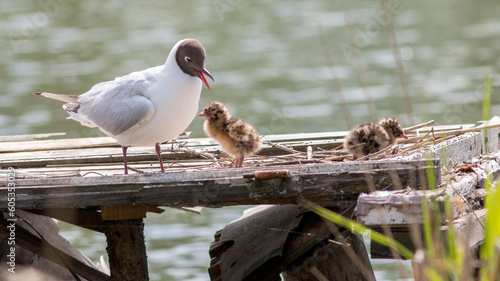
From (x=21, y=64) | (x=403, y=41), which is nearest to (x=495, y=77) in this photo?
(x=403, y=41)

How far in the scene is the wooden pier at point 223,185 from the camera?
4.16 meters

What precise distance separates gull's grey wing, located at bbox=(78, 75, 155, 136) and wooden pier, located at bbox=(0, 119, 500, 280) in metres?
0.34

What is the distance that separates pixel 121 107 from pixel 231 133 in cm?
85

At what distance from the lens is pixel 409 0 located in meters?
20.9

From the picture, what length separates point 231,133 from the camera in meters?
5.75

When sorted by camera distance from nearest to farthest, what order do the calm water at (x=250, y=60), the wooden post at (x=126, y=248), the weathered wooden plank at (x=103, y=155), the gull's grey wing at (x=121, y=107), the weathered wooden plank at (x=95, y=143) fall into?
the wooden post at (x=126, y=248), the gull's grey wing at (x=121, y=107), the weathered wooden plank at (x=103, y=155), the weathered wooden plank at (x=95, y=143), the calm water at (x=250, y=60)

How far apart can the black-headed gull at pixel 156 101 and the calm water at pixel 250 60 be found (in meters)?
3.22

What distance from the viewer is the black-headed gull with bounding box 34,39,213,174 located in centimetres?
519

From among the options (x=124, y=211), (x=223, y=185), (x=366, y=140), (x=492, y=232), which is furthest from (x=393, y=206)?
(x=366, y=140)

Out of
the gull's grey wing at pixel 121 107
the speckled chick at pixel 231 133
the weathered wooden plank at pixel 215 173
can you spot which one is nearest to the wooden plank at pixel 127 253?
the weathered wooden plank at pixel 215 173

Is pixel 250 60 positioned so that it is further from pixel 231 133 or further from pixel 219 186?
pixel 219 186

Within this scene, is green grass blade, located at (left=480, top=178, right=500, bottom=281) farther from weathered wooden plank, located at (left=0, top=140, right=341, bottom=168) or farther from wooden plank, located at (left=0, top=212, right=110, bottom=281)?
weathered wooden plank, located at (left=0, top=140, right=341, bottom=168)

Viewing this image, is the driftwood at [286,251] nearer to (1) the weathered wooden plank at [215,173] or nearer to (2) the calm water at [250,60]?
(1) the weathered wooden plank at [215,173]

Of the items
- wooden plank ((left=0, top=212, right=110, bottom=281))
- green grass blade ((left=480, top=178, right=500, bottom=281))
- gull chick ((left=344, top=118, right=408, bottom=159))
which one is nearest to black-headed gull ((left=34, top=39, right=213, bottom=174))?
wooden plank ((left=0, top=212, right=110, bottom=281))
